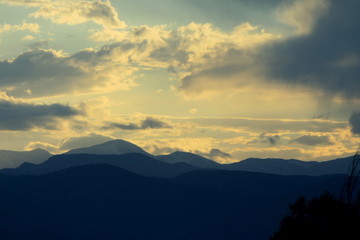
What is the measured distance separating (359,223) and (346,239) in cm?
305

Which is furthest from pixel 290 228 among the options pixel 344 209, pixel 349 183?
pixel 349 183

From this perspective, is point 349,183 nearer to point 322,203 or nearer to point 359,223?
point 359,223

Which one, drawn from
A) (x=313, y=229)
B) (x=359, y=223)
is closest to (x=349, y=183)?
(x=359, y=223)

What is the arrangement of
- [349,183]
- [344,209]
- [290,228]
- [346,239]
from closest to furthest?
[349,183]
[346,239]
[344,209]
[290,228]

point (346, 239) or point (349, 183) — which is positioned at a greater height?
point (349, 183)

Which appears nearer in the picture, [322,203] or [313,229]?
[313,229]

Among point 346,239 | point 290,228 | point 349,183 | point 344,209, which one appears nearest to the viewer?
point 349,183

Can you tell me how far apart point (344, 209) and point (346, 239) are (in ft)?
21.9

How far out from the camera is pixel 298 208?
9956 centimetres

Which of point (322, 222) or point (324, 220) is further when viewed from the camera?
point (324, 220)

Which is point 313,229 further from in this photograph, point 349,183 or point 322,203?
point 349,183

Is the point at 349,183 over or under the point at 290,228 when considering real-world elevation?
over

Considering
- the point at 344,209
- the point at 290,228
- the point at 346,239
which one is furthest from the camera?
the point at 290,228

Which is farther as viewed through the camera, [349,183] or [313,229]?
[313,229]
